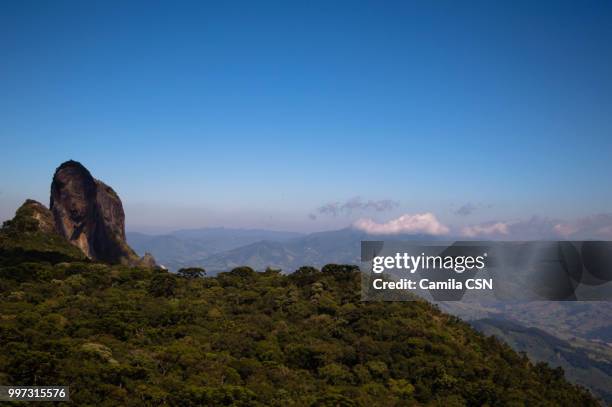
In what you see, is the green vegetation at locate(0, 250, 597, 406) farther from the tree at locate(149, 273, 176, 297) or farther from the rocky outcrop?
the rocky outcrop

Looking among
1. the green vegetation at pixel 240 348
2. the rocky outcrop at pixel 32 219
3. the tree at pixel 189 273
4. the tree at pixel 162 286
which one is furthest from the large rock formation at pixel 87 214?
the tree at pixel 162 286

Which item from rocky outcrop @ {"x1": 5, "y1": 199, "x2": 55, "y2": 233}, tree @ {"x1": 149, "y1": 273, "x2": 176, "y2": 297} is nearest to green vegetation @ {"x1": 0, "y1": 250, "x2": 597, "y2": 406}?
tree @ {"x1": 149, "y1": 273, "x2": 176, "y2": 297}

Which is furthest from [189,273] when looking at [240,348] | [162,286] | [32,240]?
[240,348]

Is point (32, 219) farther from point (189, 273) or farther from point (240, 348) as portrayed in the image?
point (240, 348)

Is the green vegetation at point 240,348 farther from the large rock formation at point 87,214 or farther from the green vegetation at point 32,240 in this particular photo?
the large rock formation at point 87,214

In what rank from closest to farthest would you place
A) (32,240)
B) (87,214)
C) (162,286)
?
1. (162,286)
2. (32,240)
3. (87,214)

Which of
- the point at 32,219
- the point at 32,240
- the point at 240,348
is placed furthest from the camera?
the point at 32,219
